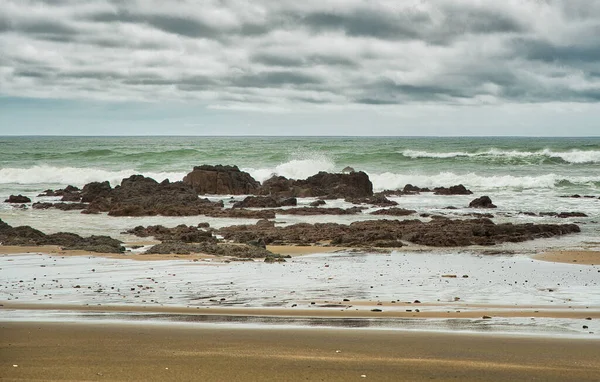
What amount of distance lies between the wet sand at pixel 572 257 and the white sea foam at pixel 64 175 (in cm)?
4108

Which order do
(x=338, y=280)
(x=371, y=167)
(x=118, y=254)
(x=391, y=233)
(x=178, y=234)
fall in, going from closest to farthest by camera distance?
(x=338, y=280) → (x=118, y=254) → (x=391, y=233) → (x=178, y=234) → (x=371, y=167)

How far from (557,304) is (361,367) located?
5.33m

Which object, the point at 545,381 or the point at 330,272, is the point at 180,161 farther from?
the point at 545,381

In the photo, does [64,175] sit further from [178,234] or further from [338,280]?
[338,280]

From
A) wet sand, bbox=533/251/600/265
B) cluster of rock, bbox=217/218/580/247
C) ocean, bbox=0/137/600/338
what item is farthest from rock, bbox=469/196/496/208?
wet sand, bbox=533/251/600/265

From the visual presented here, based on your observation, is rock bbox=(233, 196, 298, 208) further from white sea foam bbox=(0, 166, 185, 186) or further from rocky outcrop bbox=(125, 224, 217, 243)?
white sea foam bbox=(0, 166, 185, 186)

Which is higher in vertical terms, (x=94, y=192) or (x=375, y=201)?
(x=94, y=192)

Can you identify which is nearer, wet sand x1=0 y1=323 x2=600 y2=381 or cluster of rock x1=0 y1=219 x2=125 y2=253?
wet sand x1=0 y1=323 x2=600 y2=381

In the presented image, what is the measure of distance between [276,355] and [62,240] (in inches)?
502

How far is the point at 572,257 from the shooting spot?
55.5 ft

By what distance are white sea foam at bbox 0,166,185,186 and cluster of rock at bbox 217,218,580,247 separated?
35.2 metres

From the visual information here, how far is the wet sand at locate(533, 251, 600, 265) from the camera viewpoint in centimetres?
1620

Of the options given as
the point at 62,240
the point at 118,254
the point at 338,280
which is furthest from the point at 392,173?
the point at 338,280

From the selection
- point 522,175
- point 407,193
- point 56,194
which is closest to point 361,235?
point 407,193
